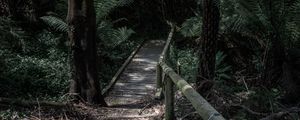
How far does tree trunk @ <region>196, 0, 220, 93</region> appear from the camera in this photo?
6.47 metres

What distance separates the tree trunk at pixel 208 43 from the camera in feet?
21.2

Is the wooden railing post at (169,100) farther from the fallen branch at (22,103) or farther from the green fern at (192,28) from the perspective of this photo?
the green fern at (192,28)

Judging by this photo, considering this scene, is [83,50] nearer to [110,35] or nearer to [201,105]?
A: [201,105]

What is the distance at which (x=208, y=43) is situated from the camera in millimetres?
6711

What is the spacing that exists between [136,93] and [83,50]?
2.09 m

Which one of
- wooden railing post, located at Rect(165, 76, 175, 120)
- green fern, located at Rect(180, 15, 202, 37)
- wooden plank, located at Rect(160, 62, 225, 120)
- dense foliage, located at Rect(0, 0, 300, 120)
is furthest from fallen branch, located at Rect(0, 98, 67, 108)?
green fern, located at Rect(180, 15, 202, 37)

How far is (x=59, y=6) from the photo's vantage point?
1245cm

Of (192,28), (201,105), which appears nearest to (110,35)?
(192,28)

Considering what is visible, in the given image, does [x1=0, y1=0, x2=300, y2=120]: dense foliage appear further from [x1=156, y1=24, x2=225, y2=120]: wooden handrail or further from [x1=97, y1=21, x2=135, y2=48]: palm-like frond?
[x1=156, y1=24, x2=225, y2=120]: wooden handrail

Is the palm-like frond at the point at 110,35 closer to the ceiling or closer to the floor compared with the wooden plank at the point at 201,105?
closer to the floor

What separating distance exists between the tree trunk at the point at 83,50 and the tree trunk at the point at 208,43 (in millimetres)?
1730

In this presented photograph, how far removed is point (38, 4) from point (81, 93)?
6.46m

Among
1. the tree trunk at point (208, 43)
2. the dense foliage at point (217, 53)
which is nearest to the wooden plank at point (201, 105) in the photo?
the dense foliage at point (217, 53)

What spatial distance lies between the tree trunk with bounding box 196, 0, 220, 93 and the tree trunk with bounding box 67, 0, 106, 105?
173cm
